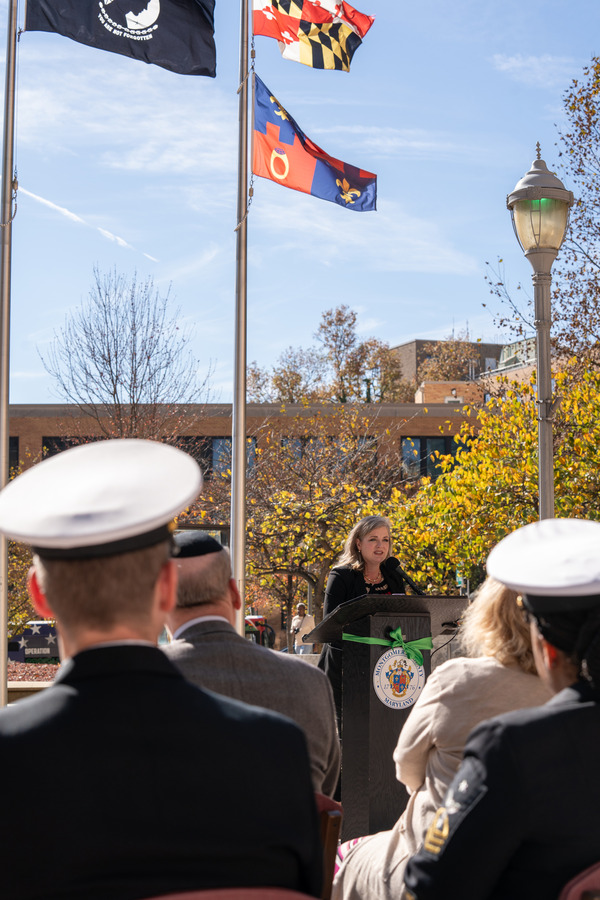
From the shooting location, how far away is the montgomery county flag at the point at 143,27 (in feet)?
28.5

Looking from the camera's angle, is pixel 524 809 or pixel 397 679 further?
pixel 397 679

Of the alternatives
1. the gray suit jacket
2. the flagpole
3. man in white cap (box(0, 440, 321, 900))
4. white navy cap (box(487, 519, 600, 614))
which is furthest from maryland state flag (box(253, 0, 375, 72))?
man in white cap (box(0, 440, 321, 900))

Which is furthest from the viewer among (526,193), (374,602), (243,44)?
(243,44)

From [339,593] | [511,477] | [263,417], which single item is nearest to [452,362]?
[263,417]

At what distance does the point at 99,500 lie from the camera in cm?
166

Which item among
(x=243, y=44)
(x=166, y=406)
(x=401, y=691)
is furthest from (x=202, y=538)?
(x=166, y=406)

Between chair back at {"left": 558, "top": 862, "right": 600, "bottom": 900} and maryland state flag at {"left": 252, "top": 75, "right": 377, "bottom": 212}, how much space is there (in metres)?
8.21

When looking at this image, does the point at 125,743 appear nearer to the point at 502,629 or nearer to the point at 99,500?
the point at 99,500

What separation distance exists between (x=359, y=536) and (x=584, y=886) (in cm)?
522

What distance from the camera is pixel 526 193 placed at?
24.8ft

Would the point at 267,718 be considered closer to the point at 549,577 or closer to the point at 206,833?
the point at 206,833

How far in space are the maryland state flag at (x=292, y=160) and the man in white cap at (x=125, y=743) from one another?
8.03 metres

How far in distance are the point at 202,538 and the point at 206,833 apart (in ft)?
4.84

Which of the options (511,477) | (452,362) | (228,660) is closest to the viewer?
(228,660)
